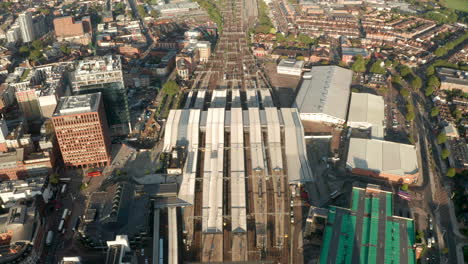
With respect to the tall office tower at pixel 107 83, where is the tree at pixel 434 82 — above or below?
below

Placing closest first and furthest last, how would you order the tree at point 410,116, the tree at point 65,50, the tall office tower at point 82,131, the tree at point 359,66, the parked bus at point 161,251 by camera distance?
the parked bus at point 161,251 < the tall office tower at point 82,131 < the tree at point 410,116 < the tree at point 359,66 < the tree at point 65,50

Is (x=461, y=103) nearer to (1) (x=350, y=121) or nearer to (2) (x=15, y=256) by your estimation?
(1) (x=350, y=121)

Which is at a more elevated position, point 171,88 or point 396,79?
point 171,88

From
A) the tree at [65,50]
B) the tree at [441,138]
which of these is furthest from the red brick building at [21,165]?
the tree at [441,138]

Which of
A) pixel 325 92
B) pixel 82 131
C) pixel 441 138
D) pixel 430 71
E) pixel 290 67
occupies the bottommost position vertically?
pixel 441 138

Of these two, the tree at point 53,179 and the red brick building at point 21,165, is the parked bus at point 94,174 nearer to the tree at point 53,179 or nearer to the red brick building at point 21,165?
the tree at point 53,179

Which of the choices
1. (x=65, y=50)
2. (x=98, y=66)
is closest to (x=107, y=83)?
(x=98, y=66)

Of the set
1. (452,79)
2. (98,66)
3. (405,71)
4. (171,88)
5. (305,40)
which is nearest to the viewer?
(98,66)

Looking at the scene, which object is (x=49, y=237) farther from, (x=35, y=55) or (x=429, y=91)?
(x=429, y=91)
